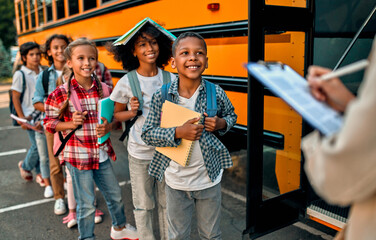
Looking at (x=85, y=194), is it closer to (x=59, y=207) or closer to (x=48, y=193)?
(x=59, y=207)

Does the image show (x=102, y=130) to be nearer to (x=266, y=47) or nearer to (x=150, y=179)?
(x=150, y=179)

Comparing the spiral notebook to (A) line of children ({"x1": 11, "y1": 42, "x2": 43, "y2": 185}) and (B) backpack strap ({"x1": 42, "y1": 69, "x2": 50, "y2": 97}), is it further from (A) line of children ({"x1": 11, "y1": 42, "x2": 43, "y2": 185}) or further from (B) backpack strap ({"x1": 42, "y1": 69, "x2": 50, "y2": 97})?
(A) line of children ({"x1": 11, "y1": 42, "x2": 43, "y2": 185})

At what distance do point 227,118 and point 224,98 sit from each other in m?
0.10

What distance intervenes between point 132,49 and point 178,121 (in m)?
0.83

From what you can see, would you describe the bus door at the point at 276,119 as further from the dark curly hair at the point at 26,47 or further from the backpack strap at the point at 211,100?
the dark curly hair at the point at 26,47

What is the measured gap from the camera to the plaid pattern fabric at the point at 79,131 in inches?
88.5

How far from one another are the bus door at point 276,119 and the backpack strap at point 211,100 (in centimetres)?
18

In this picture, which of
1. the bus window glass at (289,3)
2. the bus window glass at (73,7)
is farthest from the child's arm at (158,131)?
the bus window glass at (73,7)

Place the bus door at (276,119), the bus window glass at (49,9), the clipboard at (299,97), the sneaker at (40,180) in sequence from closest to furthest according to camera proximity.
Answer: the clipboard at (299,97)
the bus door at (276,119)
the sneaker at (40,180)
the bus window glass at (49,9)

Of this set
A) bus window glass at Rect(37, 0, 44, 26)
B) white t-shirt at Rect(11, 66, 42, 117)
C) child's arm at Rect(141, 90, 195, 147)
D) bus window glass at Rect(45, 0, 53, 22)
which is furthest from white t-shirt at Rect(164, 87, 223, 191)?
bus window glass at Rect(37, 0, 44, 26)

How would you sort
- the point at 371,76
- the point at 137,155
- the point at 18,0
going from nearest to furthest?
1. the point at 371,76
2. the point at 137,155
3. the point at 18,0

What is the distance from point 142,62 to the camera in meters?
2.23

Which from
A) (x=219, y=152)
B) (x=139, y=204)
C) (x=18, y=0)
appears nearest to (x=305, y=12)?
(x=219, y=152)

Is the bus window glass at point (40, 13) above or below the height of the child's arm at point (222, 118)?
above
